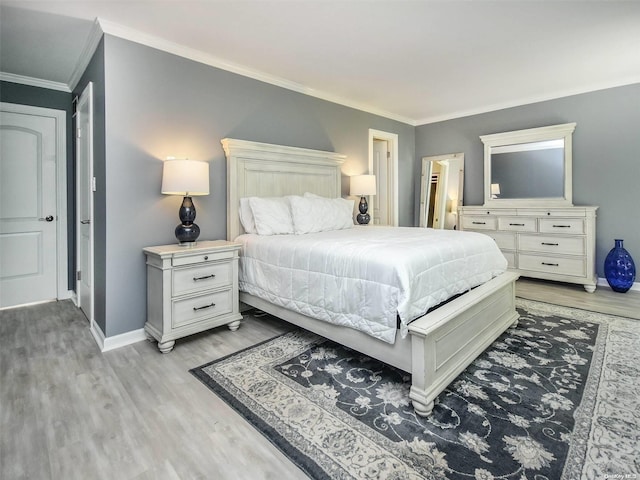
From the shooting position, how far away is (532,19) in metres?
2.52

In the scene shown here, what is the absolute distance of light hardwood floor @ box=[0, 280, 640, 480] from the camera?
1.35m

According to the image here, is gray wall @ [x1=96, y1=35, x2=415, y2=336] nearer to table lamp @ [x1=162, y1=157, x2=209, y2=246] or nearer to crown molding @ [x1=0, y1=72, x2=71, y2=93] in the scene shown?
table lamp @ [x1=162, y1=157, x2=209, y2=246]

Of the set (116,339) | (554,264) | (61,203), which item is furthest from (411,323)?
(61,203)

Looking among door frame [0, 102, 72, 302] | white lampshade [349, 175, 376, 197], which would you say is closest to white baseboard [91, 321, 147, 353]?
door frame [0, 102, 72, 302]

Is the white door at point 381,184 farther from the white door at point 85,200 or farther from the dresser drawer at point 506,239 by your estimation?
the white door at point 85,200

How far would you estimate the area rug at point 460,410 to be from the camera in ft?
4.40

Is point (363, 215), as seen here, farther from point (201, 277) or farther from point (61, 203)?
point (61, 203)

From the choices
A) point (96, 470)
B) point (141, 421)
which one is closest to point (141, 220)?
point (141, 421)

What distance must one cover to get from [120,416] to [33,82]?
12.2 ft

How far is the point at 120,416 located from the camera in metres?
1.67

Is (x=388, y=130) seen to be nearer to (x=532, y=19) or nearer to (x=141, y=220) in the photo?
(x=532, y=19)

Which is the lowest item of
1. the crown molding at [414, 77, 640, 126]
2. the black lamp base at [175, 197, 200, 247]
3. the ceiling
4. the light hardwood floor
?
the light hardwood floor

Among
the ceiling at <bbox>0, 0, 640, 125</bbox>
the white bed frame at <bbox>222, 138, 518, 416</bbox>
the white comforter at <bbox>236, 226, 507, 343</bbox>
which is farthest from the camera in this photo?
the ceiling at <bbox>0, 0, 640, 125</bbox>

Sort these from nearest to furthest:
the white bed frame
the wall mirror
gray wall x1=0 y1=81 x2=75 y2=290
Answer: the white bed frame, gray wall x1=0 y1=81 x2=75 y2=290, the wall mirror
